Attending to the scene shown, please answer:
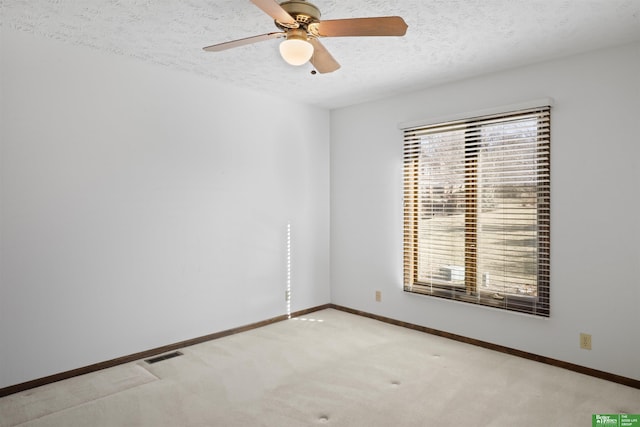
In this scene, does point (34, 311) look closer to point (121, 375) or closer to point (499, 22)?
point (121, 375)

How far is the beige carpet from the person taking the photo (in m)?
2.44

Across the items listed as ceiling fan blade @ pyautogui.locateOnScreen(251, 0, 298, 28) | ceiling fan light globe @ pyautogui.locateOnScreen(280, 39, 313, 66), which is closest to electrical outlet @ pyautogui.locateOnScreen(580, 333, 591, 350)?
ceiling fan light globe @ pyautogui.locateOnScreen(280, 39, 313, 66)

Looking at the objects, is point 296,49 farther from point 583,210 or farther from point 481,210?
point 583,210

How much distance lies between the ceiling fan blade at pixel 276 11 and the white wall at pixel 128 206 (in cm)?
184

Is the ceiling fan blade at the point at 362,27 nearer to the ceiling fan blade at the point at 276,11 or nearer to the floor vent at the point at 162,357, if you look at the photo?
the ceiling fan blade at the point at 276,11

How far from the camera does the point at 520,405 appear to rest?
260cm

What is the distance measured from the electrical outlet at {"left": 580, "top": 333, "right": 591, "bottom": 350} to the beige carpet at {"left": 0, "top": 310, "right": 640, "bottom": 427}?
0.23 meters

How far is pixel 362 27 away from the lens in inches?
79.9

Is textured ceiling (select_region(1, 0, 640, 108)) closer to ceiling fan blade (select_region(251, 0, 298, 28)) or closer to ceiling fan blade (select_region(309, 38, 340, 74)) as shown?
ceiling fan blade (select_region(309, 38, 340, 74))

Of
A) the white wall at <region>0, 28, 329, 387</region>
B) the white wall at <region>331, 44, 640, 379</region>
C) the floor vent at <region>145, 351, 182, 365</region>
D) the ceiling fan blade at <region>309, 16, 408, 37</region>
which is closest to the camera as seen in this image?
the ceiling fan blade at <region>309, 16, 408, 37</region>

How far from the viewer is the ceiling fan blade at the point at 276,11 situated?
6.05 feet

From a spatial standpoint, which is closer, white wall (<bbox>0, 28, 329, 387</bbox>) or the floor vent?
white wall (<bbox>0, 28, 329, 387</bbox>)

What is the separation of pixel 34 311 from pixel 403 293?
324 centimetres

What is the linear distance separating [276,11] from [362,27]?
433 millimetres
